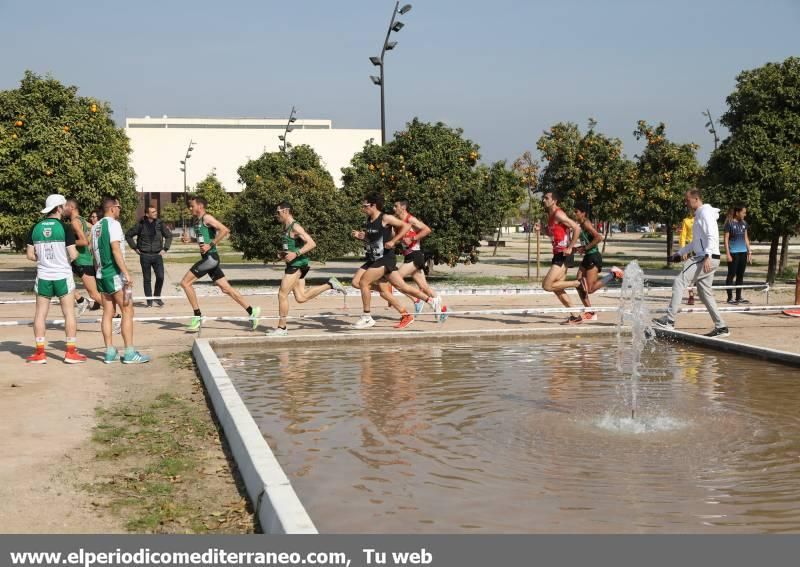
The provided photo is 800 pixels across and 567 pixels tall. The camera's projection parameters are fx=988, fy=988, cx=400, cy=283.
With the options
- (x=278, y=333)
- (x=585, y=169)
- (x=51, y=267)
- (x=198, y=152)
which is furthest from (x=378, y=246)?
(x=198, y=152)

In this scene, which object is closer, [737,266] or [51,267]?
[51,267]

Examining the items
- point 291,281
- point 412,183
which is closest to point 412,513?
point 291,281

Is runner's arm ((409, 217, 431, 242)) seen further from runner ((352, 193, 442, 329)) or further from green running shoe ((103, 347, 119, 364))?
green running shoe ((103, 347, 119, 364))

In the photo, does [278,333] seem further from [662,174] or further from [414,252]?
[662,174]

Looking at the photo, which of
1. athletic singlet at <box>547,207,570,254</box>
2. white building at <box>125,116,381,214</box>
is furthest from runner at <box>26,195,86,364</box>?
white building at <box>125,116,381,214</box>

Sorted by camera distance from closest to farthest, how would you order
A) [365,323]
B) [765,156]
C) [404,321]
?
[365,323]
[404,321]
[765,156]

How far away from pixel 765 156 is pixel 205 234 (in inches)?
627

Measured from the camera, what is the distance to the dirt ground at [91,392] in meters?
5.41

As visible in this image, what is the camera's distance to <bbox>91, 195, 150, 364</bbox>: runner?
1042 centimetres

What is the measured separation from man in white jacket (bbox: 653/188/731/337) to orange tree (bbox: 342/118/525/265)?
12326mm

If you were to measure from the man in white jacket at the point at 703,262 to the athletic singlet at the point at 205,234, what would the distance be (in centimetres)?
610

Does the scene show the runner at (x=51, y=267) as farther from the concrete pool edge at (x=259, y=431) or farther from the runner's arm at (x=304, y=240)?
the runner's arm at (x=304, y=240)

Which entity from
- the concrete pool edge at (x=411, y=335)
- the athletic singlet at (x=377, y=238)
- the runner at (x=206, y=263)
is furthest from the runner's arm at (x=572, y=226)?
the runner at (x=206, y=263)

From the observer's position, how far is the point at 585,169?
1296 inches
